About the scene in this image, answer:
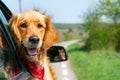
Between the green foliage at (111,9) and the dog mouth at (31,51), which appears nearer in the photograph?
the dog mouth at (31,51)

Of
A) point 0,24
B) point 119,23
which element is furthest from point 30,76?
point 119,23

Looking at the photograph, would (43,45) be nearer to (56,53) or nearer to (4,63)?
(4,63)

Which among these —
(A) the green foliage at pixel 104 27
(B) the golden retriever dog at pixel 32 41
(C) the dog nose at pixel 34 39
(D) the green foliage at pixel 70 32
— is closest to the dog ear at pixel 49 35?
(B) the golden retriever dog at pixel 32 41

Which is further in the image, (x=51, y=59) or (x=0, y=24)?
(x=51, y=59)

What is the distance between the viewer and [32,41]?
4031 millimetres

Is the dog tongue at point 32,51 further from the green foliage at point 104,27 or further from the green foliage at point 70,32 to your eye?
the green foliage at point 70,32

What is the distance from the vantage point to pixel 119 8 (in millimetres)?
51906

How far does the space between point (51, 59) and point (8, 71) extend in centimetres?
136

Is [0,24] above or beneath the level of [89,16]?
above

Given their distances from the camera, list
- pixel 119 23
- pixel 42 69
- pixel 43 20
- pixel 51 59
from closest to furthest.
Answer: pixel 42 69
pixel 43 20
pixel 51 59
pixel 119 23

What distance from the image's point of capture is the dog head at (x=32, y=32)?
3996mm

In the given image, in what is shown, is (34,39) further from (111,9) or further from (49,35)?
(111,9)

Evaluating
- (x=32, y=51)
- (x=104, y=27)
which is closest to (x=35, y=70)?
(x=32, y=51)

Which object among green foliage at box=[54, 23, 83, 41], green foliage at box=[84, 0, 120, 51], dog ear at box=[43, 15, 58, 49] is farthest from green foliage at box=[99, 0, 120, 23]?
green foliage at box=[54, 23, 83, 41]
